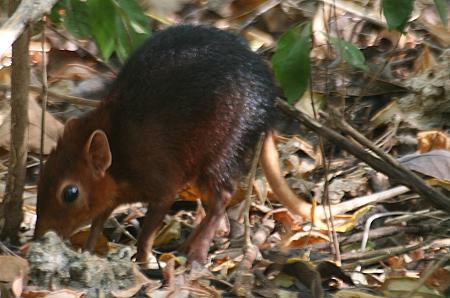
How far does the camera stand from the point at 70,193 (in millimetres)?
4980

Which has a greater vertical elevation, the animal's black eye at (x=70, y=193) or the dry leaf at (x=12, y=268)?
the dry leaf at (x=12, y=268)

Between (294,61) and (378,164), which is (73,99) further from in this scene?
(294,61)

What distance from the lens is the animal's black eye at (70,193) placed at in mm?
4945

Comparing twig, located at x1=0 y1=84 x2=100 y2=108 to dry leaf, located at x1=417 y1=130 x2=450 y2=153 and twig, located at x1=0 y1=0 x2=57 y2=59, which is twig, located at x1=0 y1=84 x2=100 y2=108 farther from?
twig, located at x1=0 y1=0 x2=57 y2=59

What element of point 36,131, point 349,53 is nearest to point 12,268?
point 349,53

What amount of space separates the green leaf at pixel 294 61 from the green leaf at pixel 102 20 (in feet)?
2.32

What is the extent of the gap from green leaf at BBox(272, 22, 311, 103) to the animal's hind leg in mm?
1176

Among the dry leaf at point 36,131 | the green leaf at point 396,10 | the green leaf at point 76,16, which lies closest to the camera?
the green leaf at point 396,10

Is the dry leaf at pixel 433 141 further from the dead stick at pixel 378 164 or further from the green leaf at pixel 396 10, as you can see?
the green leaf at pixel 396 10

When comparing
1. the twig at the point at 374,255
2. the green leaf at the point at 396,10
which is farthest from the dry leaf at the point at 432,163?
the green leaf at the point at 396,10

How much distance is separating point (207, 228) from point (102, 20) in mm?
1342

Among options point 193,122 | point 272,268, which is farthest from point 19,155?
point 272,268

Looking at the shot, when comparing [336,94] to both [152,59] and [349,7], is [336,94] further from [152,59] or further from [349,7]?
[152,59]

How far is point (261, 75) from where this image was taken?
5102 millimetres
